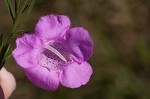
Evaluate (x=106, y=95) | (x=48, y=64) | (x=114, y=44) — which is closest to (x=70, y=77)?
(x=48, y=64)

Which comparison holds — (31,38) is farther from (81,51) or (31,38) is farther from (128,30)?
(128,30)

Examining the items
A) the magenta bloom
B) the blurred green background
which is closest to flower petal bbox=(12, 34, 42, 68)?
the magenta bloom

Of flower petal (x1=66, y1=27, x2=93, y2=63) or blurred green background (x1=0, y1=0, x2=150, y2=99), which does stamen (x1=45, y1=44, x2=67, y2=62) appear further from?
blurred green background (x1=0, y1=0, x2=150, y2=99)

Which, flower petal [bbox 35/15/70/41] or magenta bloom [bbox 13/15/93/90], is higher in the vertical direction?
flower petal [bbox 35/15/70/41]

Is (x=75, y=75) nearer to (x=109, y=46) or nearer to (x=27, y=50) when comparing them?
(x=27, y=50)

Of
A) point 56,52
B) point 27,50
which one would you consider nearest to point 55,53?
point 56,52

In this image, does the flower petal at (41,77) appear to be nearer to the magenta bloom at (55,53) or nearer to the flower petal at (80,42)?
the magenta bloom at (55,53)
